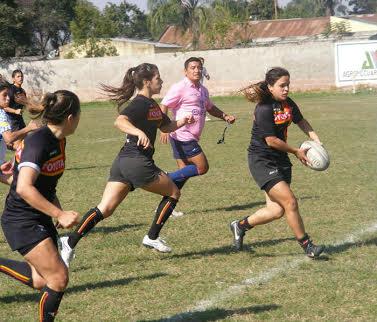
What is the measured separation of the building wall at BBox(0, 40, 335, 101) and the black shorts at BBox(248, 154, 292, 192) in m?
26.5

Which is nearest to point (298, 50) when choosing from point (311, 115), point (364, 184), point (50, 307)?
point (311, 115)

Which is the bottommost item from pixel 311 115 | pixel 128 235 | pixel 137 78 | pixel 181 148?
pixel 311 115

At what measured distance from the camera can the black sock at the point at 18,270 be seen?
5230 mm

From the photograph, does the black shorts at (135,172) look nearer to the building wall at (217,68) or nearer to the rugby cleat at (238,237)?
the rugby cleat at (238,237)

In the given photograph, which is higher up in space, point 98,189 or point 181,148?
point 181,148

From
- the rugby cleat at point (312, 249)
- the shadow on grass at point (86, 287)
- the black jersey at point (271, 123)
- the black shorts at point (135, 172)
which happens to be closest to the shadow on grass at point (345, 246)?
the rugby cleat at point (312, 249)

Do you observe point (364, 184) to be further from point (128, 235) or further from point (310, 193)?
point (128, 235)

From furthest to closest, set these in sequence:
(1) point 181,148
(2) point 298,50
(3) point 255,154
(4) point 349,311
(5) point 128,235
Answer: (2) point 298,50, (1) point 181,148, (5) point 128,235, (3) point 255,154, (4) point 349,311

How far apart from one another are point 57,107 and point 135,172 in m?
2.13

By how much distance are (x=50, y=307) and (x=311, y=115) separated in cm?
1917

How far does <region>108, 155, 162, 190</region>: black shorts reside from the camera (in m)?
6.71

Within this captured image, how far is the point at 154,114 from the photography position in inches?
274

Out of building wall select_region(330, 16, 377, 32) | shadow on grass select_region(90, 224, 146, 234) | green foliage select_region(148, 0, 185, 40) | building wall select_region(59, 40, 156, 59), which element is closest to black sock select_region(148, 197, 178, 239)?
shadow on grass select_region(90, 224, 146, 234)

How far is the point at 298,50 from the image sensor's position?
3294 centimetres
